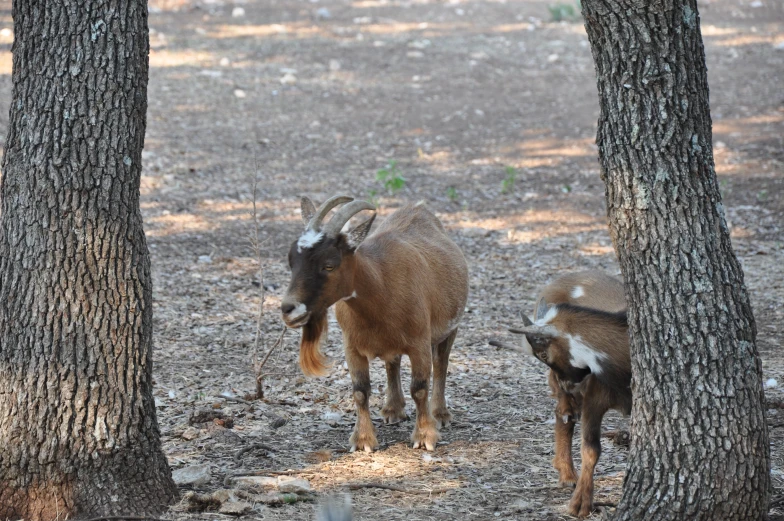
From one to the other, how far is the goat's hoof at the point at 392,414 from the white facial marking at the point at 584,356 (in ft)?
6.82

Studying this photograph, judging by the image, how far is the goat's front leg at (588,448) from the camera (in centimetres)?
491

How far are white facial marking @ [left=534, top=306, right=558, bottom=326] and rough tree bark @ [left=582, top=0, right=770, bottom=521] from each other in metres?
0.94

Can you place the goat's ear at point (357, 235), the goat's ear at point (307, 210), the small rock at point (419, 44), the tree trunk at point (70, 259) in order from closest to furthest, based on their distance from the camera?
the tree trunk at point (70, 259), the goat's ear at point (357, 235), the goat's ear at point (307, 210), the small rock at point (419, 44)

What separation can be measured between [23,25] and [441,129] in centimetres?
1172

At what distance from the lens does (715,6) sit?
23781mm

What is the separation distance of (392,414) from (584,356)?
7.18 ft

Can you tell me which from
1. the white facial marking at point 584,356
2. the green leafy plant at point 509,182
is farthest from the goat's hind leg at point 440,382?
the green leafy plant at point 509,182

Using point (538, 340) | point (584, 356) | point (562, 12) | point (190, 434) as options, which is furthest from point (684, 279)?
point (562, 12)

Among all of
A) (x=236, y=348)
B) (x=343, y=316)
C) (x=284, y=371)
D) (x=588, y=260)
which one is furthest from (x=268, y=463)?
(x=588, y=260)

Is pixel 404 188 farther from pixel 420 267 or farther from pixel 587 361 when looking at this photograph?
pixel 587 361

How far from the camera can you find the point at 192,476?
5301 millimetres

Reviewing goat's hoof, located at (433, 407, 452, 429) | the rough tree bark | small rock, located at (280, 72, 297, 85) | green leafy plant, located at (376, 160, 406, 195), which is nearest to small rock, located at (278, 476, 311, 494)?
goat's hoof, located at (433, 407, 452, 429)

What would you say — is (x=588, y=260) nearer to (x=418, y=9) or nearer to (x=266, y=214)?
(x=266, y=214)

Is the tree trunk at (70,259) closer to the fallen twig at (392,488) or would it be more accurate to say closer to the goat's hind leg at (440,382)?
the fallen twig at (392,488)
